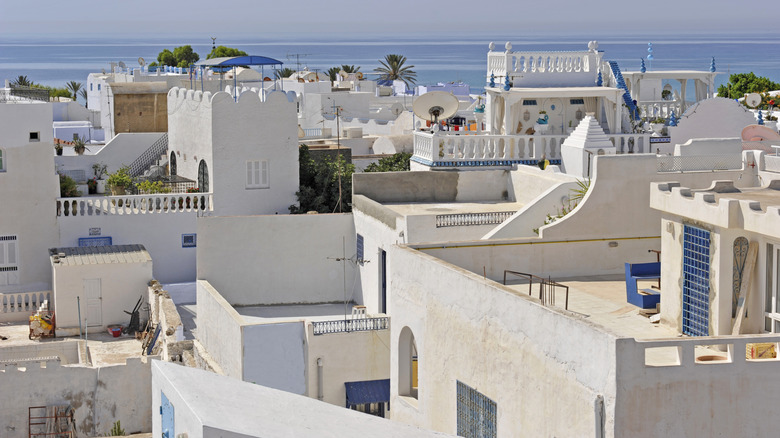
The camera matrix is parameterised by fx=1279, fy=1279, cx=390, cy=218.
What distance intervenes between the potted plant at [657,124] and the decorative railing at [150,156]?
16201 millimetres

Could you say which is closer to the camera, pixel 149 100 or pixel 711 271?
pixel 711 271

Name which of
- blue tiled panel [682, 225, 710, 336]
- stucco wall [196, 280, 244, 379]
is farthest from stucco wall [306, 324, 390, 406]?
blue tiled panel [682, 225, 710, 336]

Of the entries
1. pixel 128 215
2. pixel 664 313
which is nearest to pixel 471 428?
pixel 664 313

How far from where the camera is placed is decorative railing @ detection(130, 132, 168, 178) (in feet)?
136

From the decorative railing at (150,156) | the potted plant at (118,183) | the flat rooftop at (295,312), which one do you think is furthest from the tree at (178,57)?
the flat rooftop at (295,312)

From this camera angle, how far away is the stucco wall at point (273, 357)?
23.4 metres

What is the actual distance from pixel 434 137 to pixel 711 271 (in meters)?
14.9

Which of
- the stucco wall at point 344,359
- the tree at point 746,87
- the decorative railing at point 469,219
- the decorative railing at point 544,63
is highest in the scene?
the decorative railing at point 544,63

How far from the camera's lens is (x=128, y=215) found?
106 ft

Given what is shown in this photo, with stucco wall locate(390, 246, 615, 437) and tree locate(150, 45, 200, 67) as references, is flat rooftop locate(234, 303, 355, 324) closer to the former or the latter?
stucco wall locate(390, 246, 615, 437)

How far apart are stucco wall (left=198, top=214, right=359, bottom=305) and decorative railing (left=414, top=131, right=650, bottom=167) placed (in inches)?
108

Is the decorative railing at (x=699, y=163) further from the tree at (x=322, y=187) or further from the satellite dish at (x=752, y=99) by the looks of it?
the satellite dish at (x=752, y=99)

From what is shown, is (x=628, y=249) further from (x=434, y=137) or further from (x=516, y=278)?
(x=434, y=137)

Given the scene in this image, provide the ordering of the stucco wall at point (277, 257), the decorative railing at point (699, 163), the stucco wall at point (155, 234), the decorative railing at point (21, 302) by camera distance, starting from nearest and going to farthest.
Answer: the decorative railing at point (699, 163) → the stucco wall at point (277, 257) → the decorative railing at point (21, 302) → the stucco wall at point (155, 234)
